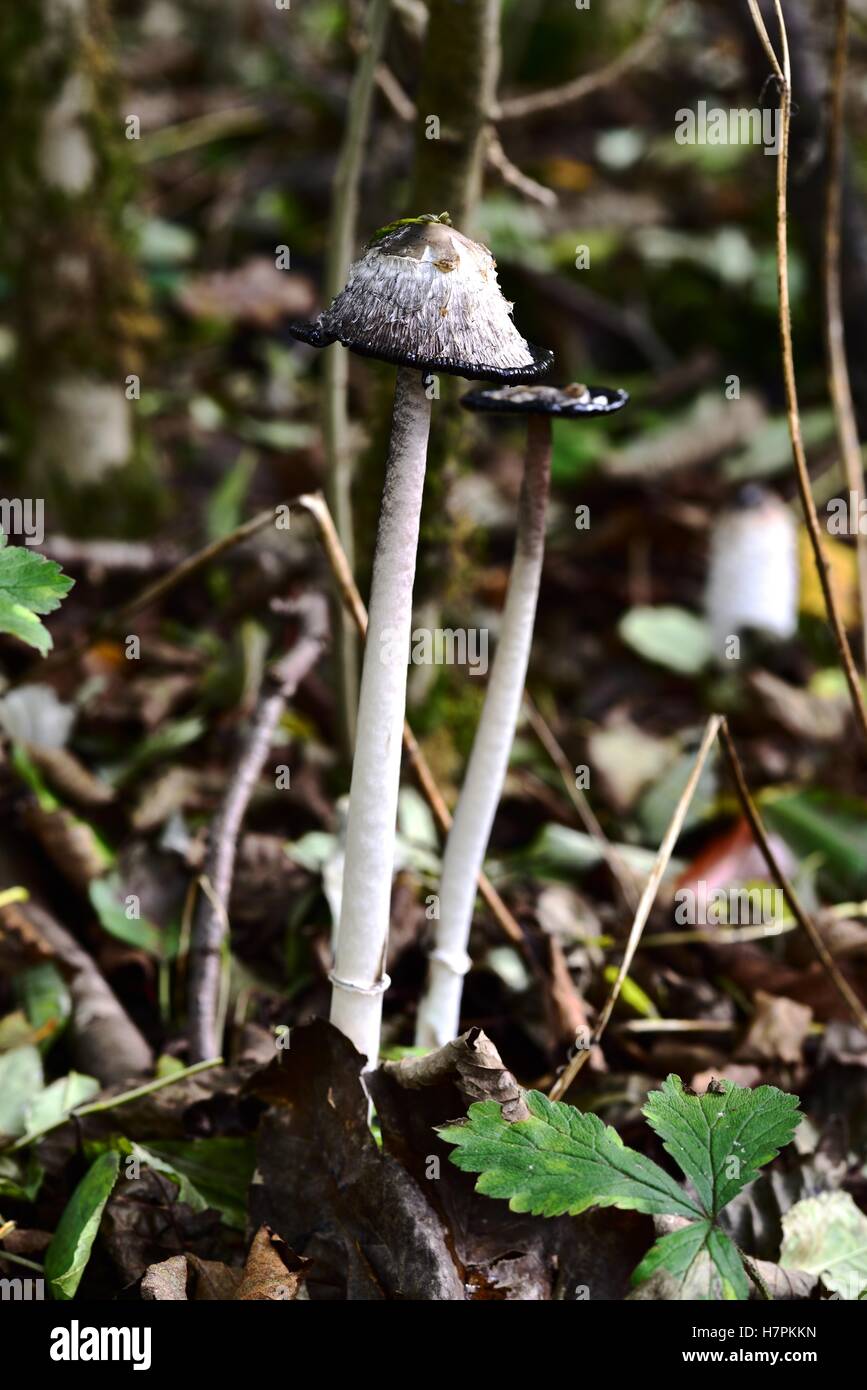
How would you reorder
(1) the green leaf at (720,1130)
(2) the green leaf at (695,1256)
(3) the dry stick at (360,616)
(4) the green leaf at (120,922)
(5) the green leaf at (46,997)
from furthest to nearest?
1. (4) the green leaf at (120,922)
2. (5) the green leaf at (46,997)
3. (3) the dry stick at (360,616)
4. (1) the green leaf at (720,1130)
5. (2) the green leaf at (695,1256)

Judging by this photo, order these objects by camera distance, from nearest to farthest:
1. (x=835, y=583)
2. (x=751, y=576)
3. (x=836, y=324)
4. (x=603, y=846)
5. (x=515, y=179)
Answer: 1. (x=515, y=179)
2. (x=603, y=846)
3. (x=836, y=324)
4. (x=751, y=576)
5. (x=835, y=583)

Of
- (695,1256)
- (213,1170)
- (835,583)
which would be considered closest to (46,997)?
(213,1170)

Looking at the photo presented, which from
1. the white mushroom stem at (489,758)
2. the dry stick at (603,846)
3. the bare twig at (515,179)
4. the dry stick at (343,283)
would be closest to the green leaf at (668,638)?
the dry stick at (603,846)

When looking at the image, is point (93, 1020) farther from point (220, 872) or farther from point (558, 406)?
point (558, 406)

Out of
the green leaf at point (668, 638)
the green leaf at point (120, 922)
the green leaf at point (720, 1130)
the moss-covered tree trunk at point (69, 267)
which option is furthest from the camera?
the green leaf at point (668, 638)

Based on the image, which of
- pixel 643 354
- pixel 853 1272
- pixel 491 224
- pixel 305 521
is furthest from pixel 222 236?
pixel 853 1272

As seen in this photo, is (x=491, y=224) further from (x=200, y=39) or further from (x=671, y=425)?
(x=200, y=39)

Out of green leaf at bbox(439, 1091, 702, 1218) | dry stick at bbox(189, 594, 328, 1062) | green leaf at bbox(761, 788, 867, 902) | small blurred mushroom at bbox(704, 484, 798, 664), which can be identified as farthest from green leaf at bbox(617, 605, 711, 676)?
green leaf at bbox(439, 1091, 702, 1218)

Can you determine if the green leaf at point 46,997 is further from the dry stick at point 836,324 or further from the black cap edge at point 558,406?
the dry stick at point 836,324
